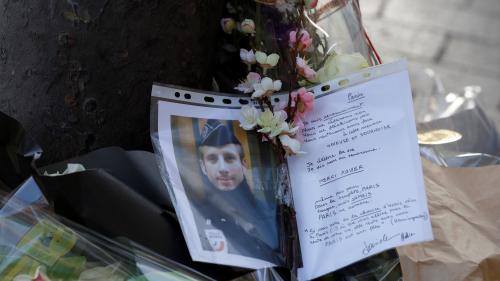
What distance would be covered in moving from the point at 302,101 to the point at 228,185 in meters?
0.19

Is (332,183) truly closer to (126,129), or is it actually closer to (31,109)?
(126,129)

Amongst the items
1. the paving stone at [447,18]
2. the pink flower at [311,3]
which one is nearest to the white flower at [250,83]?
the pink flower at [311,3]

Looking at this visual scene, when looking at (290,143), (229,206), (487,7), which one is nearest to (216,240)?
(229,206)

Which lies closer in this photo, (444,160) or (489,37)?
(444,160)

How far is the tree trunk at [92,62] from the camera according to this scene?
1.16m

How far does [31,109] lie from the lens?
1228 mm

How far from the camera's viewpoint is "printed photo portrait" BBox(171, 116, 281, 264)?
1.10m

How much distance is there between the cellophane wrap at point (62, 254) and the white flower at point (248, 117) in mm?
262

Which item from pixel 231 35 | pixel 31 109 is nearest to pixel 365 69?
pixel 231 35

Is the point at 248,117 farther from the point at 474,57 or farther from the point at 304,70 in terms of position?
the point at 474,57

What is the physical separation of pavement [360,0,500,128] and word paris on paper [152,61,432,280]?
291cm

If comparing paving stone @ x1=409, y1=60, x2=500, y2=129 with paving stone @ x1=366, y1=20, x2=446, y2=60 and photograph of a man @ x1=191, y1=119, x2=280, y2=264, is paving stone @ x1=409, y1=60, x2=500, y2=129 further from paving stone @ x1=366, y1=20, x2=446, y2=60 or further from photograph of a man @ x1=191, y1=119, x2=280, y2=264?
photograph of a man @ x1=191, y1=119, x2=280, y2=264

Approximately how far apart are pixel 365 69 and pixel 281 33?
20 cm
